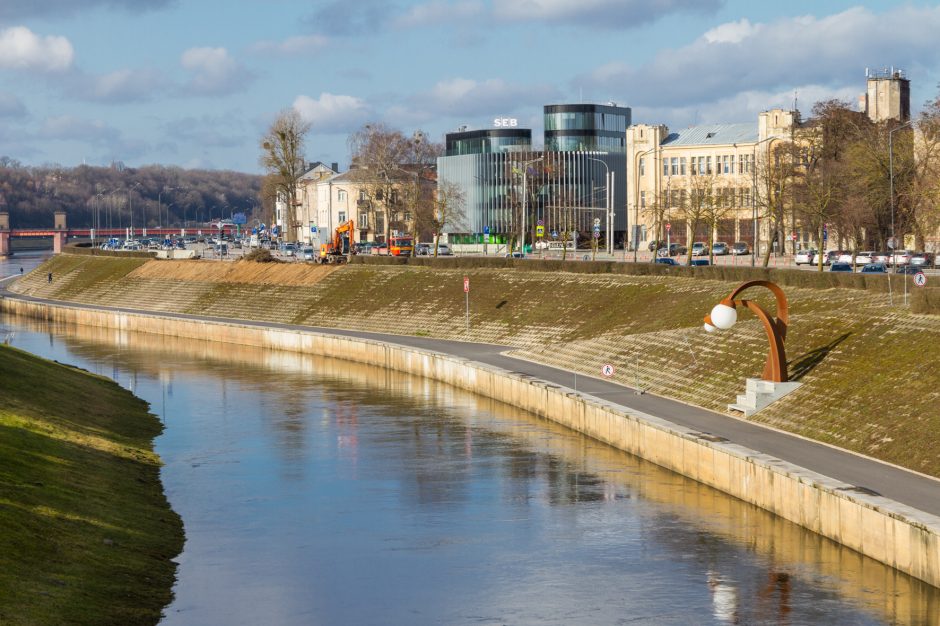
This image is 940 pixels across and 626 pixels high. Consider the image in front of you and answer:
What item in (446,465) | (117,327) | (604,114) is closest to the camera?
(446,465)

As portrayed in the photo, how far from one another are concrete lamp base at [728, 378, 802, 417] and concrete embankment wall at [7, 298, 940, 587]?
129 inches

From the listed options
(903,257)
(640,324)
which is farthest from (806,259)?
(640,324)

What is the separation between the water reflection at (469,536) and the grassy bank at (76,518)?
40.0 inches

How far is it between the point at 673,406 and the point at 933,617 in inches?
881

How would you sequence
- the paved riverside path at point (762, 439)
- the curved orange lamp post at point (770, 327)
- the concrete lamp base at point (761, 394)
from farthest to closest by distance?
the concrete lamp base at point (761, 394) < the curved orange lamp post at point (770, 327) < the paved riverside path at point (762, 439)

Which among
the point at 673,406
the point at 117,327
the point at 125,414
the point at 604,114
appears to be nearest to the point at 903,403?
the point at 673,406

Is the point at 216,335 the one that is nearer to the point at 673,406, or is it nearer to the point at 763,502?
the point at 673,406

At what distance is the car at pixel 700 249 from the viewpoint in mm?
127956

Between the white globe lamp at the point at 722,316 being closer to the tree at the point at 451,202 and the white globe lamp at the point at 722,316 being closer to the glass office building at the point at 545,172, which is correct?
the tree at the point at 451,202

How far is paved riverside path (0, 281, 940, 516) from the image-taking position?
34.5m

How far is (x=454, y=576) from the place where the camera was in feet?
111

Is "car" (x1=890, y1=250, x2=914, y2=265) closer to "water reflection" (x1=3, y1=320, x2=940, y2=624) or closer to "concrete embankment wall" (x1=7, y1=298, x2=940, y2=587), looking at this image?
"concrete embankment wall" (x1=7, y1=298, x2=940, y2=587)

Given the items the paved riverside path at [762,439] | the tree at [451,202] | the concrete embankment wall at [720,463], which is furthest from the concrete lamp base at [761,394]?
the tree at [451,202]

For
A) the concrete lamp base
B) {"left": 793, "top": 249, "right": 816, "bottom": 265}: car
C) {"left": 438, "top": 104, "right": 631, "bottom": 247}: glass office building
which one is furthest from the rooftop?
the concrete lamp base
